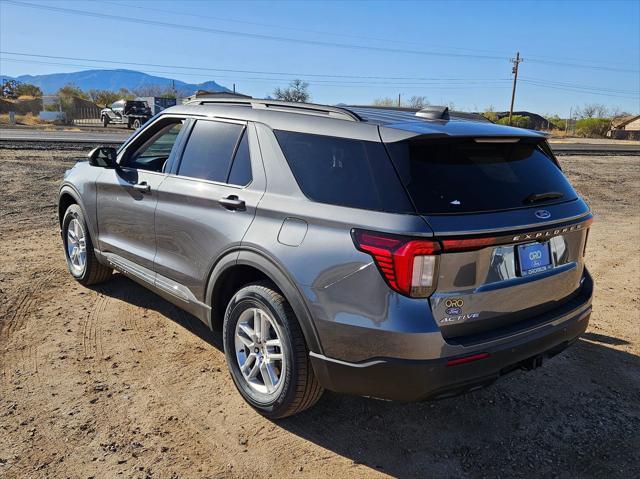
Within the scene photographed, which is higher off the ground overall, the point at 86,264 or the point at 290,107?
the point at 290,107

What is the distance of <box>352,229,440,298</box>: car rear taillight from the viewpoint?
2.50 metres

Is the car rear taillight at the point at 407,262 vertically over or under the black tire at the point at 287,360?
over

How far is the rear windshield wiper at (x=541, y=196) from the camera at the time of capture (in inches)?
115

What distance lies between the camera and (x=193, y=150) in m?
3.95

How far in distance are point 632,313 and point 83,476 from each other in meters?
4.87

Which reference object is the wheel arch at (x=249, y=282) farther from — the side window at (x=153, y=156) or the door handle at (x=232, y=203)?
the side window at (x=153, y=156)

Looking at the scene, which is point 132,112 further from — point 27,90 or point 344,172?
point 27,90

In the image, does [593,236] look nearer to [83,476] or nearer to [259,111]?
[259,111]

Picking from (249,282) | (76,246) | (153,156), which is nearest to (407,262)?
(249,282)

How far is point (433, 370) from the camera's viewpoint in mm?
2559

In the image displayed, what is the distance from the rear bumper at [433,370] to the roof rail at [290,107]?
1.33 metres

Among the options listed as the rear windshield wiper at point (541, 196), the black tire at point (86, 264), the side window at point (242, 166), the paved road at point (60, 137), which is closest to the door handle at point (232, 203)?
the side window at point (242, 166)

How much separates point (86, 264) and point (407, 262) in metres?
3.86

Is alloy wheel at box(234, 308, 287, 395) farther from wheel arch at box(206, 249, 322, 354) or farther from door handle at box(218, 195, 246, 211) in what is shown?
door handle at box(218, 195, 246, 211)
